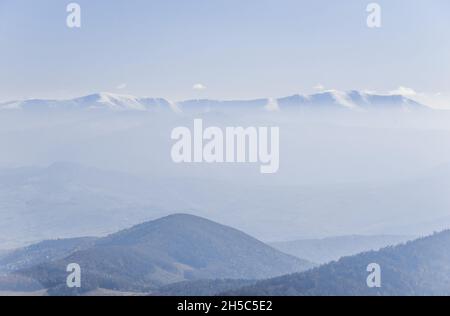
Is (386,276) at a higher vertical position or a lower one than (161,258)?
higher

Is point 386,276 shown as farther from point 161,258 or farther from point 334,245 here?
point 334,245

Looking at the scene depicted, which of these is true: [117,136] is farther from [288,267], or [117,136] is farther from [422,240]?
[422,240]

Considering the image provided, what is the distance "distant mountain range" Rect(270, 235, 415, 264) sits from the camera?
155ft

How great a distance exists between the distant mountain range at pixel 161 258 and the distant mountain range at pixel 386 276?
649 centimetres

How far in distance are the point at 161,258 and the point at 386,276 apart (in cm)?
1620

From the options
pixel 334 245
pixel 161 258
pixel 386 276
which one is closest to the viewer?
pixel 386 276

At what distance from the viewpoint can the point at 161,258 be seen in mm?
34812

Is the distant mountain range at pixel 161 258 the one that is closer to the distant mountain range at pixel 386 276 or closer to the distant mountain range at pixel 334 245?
the distant mountain range at pixel 334 245

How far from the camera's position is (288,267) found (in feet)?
129

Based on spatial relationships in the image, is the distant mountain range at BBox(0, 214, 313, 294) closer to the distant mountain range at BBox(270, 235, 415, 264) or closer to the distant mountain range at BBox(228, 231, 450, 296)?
the distant mountain range at BBox(270, 235, 415, 264)

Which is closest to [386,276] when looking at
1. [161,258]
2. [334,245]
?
[161,258]

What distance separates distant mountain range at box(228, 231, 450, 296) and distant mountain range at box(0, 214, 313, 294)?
6488 millimetres

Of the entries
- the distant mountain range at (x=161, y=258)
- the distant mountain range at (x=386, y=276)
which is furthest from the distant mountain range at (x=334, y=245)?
the distant mountain range at (x=386, y=276)
